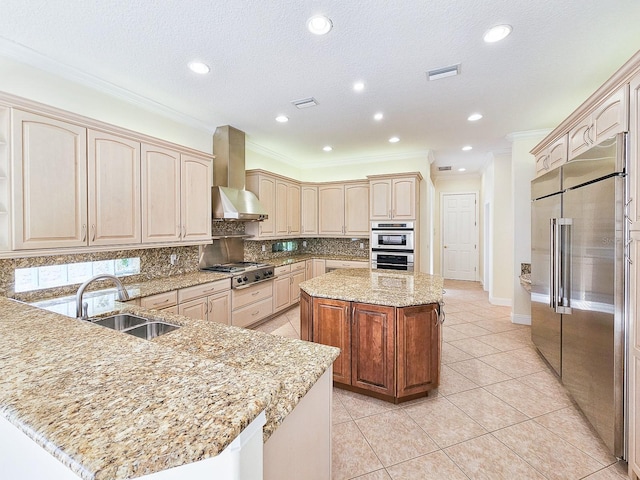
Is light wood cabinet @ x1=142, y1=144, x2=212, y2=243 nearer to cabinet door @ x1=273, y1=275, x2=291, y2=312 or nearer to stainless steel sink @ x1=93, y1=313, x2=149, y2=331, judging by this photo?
stainless steel sink @ x1=93, y1=313, x2=149, y2=331

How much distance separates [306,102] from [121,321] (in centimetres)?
279

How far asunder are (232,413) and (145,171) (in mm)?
2935

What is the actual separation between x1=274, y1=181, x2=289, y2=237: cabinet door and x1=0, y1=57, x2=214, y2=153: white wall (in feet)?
4.61

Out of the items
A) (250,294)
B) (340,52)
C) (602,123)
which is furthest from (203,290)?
(602,123)

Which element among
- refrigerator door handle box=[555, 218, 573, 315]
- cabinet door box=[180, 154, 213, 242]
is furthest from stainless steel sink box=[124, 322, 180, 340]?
refrigerator door handle box=[555, 218, 573, 315]

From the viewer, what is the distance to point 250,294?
3.85 meters

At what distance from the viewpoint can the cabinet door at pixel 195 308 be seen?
2891 millimetres

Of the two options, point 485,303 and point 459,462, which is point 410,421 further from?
point 485,303

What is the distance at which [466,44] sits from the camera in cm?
220

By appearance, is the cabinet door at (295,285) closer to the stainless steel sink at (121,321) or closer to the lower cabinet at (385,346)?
the lower cabinet at (385,346)

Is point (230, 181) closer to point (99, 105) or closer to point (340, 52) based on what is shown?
point (99, 105)

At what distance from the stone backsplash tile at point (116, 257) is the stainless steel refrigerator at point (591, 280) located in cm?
394

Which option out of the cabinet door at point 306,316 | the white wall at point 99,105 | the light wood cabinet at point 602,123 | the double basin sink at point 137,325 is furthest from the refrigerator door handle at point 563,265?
the white wall at point 99,105

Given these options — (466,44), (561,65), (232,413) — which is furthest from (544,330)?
(232,413)
